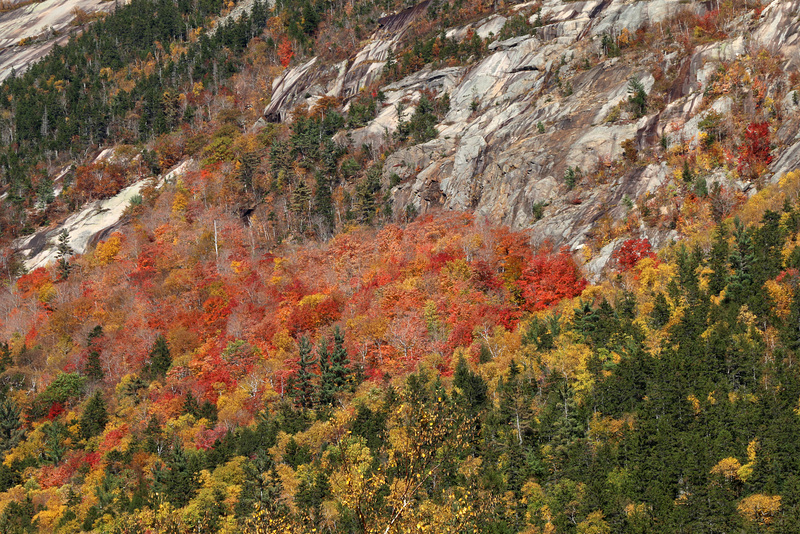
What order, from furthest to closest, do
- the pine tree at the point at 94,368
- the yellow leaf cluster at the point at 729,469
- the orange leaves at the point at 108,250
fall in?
the orange leaves at the point at 108,250 < the pine tree at the point at 94,368 < the yellow leaf cluster at the point at 729,469

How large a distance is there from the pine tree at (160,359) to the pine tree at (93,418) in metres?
6.49

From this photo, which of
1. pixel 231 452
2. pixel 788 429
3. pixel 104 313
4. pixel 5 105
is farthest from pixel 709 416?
pixel 5 105

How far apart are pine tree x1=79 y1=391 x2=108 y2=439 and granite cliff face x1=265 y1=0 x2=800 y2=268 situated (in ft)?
141

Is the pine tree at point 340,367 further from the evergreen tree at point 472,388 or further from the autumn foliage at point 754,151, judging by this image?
the autumn foliage at point 754,151

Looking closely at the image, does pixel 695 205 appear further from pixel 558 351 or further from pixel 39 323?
pixel 39 323

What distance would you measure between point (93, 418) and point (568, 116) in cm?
6211

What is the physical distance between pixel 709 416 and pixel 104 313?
2882 inches

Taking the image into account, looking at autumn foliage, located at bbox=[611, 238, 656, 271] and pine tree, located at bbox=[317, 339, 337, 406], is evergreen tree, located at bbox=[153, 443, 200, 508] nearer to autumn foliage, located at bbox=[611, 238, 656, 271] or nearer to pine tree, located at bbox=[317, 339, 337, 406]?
pine tree, located at bbox=[317, 339, 337, 406]

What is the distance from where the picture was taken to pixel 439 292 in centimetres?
7112

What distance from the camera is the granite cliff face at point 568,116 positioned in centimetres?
6788

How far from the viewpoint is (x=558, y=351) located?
174ft

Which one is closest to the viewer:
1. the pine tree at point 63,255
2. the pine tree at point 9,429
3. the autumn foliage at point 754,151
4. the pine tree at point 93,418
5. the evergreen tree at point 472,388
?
the evergreen tree at point 472,388

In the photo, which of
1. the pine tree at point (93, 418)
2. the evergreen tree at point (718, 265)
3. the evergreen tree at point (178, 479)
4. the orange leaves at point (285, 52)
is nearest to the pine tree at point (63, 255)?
the pine tree at point (93, 418)

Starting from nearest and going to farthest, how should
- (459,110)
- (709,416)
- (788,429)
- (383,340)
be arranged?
(788,429)
(709,416)
(383,340)
(459,110)
